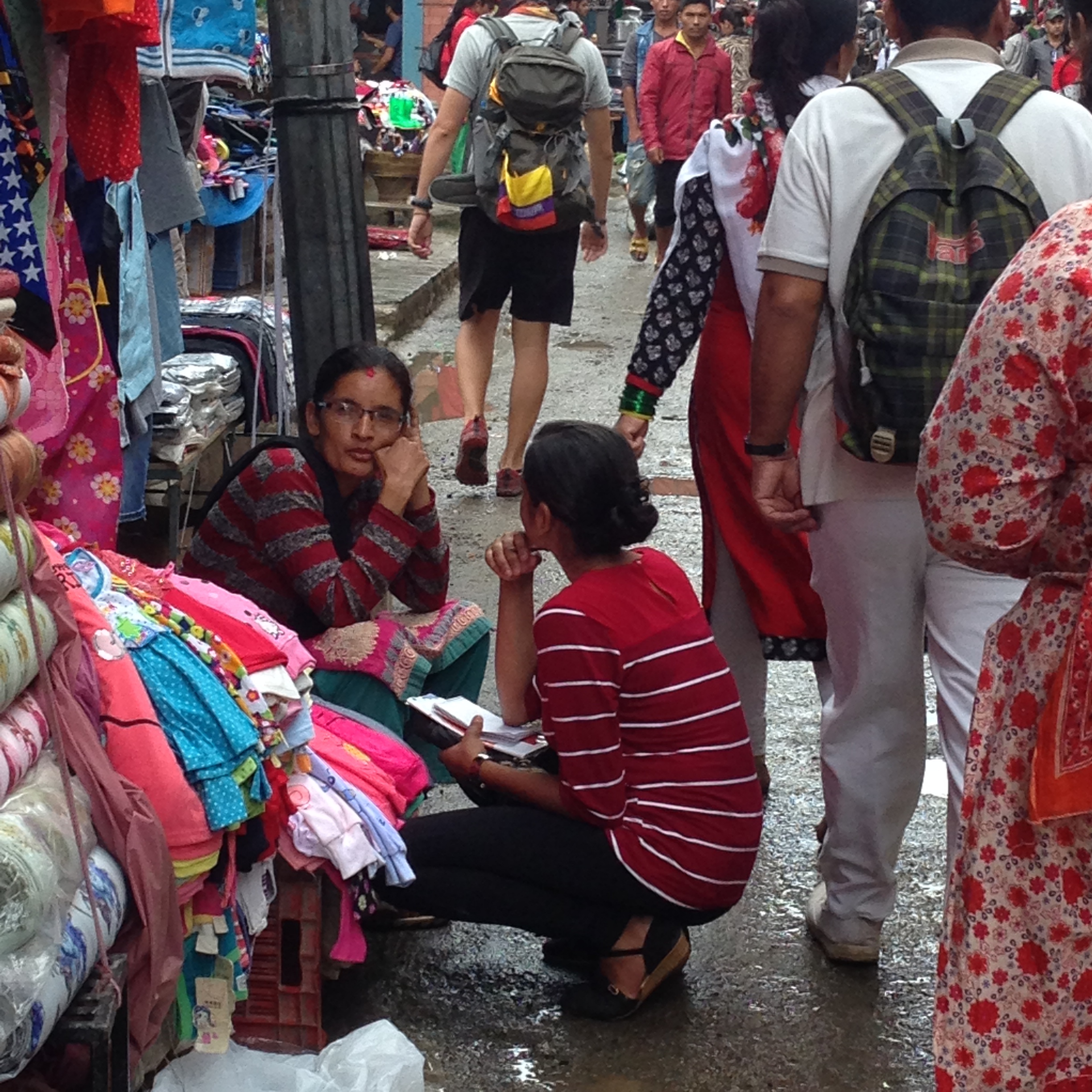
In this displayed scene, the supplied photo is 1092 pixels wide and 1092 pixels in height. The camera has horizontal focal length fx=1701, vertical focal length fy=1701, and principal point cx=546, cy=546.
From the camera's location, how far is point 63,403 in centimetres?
368

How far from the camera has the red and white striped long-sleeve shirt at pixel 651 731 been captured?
307 cm

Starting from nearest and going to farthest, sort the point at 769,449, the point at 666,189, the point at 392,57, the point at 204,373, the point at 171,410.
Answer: the point at 769,449
the point at 171,410
the point at 204,373
the point at 666,189
the point at 392,57

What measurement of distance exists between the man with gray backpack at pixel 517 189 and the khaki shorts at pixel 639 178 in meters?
4.92

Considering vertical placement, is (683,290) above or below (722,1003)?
above

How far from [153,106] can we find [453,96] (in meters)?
1.98

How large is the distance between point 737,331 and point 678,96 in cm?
773

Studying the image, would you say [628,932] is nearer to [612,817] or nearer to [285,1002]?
[612,817]

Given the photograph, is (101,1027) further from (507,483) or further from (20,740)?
(507,483)

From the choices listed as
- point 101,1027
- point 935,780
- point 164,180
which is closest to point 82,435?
point 164,180

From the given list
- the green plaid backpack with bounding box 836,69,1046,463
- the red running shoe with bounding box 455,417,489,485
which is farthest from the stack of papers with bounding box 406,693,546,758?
the red running shoe with bounding box 455,417,489,485

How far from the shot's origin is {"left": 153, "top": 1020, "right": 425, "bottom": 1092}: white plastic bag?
2682 millimetres

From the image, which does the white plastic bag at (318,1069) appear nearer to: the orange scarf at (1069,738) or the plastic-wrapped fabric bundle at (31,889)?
the plastic-wrapped fabric bundle at (31,889)

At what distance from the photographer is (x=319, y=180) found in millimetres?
3934

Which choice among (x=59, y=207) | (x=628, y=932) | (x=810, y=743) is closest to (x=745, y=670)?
(x=810, y=743)
